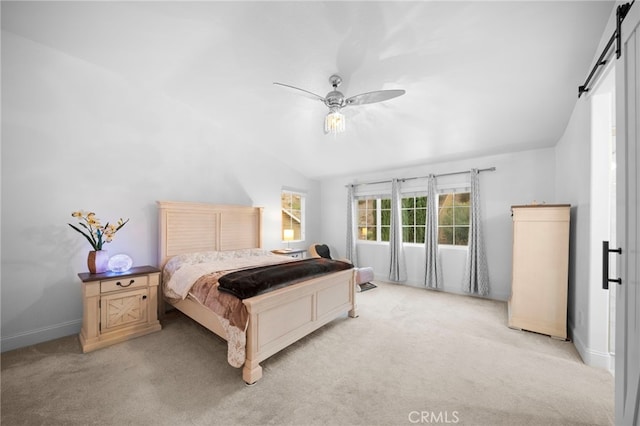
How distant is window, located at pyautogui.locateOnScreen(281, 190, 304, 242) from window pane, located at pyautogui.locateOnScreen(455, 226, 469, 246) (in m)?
3.35

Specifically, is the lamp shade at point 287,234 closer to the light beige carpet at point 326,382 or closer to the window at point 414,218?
the window at point 414,218

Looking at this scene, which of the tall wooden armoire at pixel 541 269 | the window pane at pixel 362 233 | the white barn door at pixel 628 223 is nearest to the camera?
the white barn door at pixel 628 223

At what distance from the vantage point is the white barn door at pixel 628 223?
116cm

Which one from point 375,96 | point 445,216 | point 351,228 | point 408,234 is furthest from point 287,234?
point 375,96

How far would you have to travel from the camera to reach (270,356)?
2383 mm

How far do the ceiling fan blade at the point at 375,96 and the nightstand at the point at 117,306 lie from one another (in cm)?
300

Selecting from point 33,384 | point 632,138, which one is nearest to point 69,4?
point 33,384

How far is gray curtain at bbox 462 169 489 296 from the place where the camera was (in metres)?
4.21

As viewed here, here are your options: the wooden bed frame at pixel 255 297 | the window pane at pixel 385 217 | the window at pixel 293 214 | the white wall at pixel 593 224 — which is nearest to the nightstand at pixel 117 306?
the wooden bed frame at pixel 255 297

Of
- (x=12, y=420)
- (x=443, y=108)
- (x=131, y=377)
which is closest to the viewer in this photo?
(x=12, y=420)

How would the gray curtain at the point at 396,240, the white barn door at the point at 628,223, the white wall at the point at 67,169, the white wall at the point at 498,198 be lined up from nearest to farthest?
the white barn door at the point at 628,223, the white wall at the point at 67,169, the white wall at the point at 498,198, the gray curtain at the point at 396,240

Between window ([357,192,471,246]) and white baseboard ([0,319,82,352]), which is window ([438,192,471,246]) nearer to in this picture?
window ([357,192,471,246])

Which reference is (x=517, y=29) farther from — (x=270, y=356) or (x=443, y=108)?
(x=270, y=356)

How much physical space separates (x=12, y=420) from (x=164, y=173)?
284 centimetres
